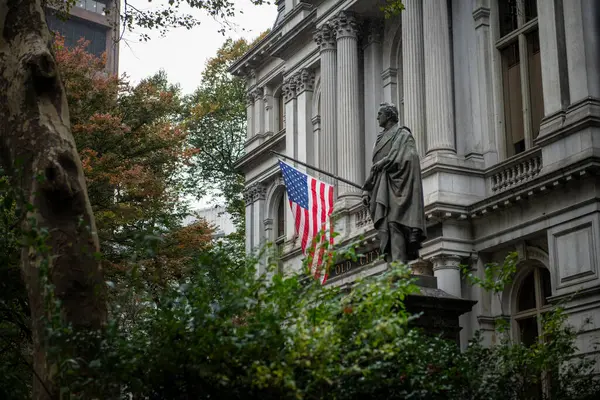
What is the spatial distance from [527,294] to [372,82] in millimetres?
10476

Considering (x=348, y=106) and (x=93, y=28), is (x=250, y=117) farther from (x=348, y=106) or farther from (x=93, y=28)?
(x=93, y=28)

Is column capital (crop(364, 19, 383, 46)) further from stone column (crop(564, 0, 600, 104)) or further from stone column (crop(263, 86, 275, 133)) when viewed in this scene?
stone column (crop(564, 0, 600, 104))

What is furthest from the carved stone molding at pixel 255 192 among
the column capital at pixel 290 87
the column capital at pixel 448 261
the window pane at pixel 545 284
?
the window pane at pixel 545 284

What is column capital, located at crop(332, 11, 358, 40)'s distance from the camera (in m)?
32.4

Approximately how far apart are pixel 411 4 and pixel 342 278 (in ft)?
27.6

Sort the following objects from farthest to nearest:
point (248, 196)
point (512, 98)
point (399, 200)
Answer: point (248, 196), point (512, 98), point (399, 200)

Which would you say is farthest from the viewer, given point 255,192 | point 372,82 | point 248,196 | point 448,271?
point 248,196

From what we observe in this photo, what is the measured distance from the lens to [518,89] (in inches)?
1038

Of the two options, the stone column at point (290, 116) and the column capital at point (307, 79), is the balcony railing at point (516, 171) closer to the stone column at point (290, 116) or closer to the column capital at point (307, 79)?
the column capital at point (307, 79)

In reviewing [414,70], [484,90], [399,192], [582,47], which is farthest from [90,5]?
[399,192]

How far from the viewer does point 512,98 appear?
2658 cm

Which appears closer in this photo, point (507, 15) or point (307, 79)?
point (507, 15)

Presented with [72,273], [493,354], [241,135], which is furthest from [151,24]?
[241,135]

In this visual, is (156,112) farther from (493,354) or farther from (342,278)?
(493,354)
